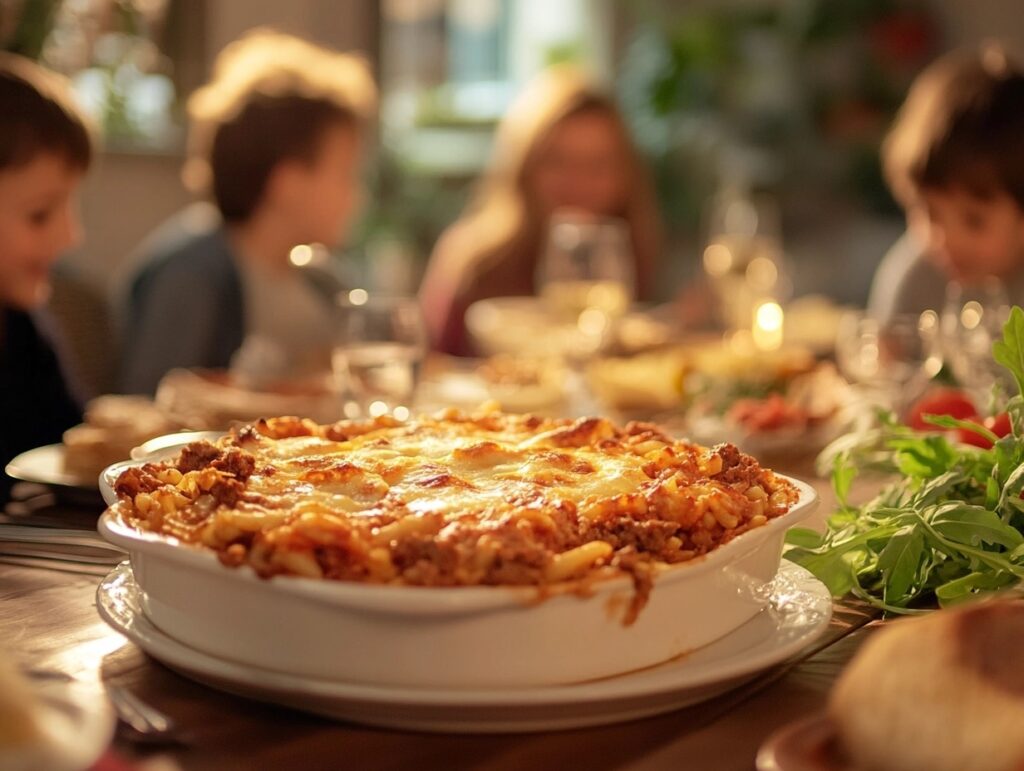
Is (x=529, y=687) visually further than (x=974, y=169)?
No

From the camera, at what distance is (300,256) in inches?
140

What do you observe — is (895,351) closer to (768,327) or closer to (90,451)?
(768,327)

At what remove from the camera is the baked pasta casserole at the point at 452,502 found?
0.79 m

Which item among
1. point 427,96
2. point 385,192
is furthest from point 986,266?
point 427,96

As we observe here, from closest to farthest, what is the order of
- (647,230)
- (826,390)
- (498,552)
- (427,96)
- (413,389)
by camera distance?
(498,552) < (413,389) < (826,390) < (647,230) < (427,96)

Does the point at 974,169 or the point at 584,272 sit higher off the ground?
the point at 974,169

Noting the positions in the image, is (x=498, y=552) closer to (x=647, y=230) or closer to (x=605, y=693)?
(x=605, y=693)

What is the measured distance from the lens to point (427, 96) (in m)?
7.66

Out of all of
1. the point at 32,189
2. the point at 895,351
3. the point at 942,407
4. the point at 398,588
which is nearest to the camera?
the point at 398,588

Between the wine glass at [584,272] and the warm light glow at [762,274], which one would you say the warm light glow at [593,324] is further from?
the warm light glow at [762,274]

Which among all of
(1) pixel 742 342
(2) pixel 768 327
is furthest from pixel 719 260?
(2) pixel 768 327

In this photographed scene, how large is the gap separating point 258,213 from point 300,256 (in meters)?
0.18

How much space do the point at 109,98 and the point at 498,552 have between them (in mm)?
3881

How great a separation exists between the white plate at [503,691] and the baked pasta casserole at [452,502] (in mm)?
61
